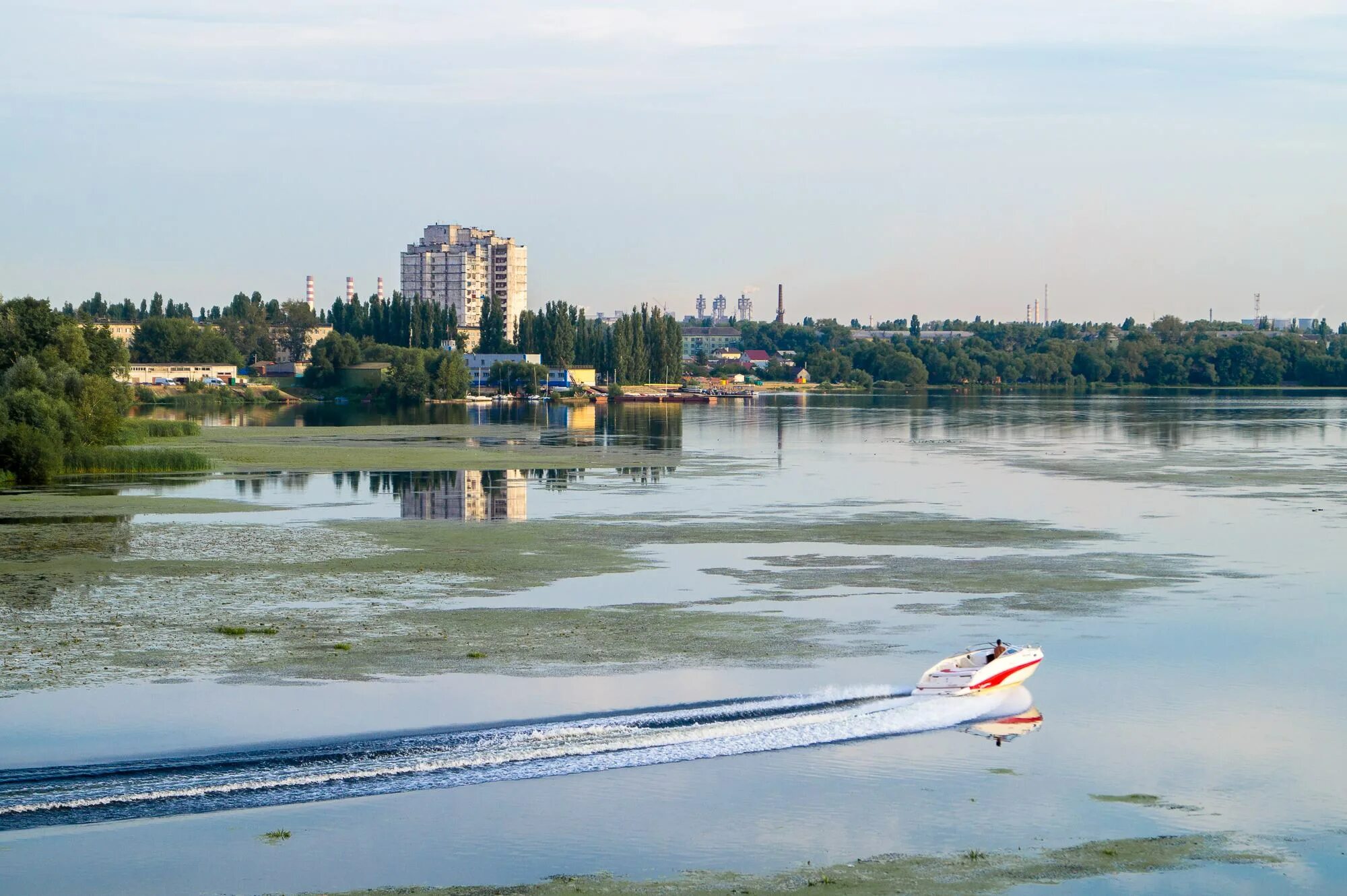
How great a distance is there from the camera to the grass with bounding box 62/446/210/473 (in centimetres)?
5416

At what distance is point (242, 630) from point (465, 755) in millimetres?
8181

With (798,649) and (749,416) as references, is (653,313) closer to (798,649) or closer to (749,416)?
(749,416)

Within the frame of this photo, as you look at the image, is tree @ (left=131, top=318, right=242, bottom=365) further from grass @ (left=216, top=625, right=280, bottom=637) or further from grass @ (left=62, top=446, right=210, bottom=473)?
grass @ (left=216, top=625, right=280, bottom=637)

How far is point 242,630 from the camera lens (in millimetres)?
24031

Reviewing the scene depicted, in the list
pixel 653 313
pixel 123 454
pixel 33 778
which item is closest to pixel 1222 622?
pixel 33 778

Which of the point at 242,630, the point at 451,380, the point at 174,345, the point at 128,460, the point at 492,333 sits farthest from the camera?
the point at 492,333

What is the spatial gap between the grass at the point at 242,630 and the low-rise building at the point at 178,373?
148514 mm

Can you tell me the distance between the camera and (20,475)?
49.6 m

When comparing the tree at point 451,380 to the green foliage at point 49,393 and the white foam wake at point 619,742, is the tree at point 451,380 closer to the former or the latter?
the green foliage at point 49,393

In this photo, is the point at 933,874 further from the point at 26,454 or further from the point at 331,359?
the point at 331,359

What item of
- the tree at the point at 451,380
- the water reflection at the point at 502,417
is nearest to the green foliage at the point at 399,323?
the tree at the point at 451,380

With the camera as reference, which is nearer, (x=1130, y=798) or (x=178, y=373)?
(x=1130, y=798)

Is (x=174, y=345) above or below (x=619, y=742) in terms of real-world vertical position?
above

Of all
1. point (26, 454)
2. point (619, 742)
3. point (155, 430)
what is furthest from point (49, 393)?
point (619, 742)
